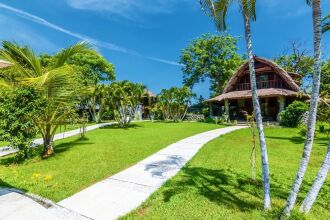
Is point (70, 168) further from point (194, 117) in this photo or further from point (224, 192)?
point (194, 117)

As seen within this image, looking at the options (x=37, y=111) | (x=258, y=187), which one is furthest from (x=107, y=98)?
(x=258, y=187)

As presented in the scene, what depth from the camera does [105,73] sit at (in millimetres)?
34281

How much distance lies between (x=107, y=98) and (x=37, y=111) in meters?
11.7

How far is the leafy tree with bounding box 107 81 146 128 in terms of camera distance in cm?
1826

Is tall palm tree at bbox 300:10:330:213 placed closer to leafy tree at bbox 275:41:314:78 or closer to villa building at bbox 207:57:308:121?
villa building at bbox 207:57:308:121

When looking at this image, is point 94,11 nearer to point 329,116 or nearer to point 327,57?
point 329,116

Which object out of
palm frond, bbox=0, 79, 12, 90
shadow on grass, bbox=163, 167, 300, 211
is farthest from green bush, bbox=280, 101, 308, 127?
palm frond, bbox=0, 79, 12, 90

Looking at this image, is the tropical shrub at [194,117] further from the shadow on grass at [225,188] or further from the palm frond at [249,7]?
the palm frond at [249,7]

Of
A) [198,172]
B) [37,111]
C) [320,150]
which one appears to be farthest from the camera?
[320,150]

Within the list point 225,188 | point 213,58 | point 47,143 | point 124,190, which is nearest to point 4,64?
point 47,143

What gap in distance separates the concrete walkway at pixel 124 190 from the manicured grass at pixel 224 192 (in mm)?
269

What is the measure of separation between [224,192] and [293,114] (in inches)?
653

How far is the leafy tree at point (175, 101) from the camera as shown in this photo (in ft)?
86.0

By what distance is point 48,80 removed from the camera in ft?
25.2
